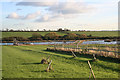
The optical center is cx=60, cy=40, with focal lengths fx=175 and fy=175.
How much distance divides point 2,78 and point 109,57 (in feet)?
44.4

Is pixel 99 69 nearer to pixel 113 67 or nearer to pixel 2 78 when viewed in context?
pixel 113 67

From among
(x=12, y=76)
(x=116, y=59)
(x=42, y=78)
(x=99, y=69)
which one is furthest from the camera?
(x=116, y=59)

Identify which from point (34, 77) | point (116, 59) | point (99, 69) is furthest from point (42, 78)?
point (116, 59)

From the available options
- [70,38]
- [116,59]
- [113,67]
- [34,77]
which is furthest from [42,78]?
[70,38]

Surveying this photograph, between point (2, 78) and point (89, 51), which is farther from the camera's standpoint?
point (89, 51)

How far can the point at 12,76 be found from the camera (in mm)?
14773

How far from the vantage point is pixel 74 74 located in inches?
601

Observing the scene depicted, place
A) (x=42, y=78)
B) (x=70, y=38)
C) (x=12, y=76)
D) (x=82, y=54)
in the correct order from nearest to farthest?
(x=42, y=78) → (x=12, y=76) → (x=82, y=54) → (x=70, y=38)

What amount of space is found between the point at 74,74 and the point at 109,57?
8.54 m

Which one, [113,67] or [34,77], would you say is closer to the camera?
[34,77]

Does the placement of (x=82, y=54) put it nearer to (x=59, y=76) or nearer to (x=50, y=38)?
(x=59, y=76)

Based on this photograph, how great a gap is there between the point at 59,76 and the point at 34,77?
2.06 meters

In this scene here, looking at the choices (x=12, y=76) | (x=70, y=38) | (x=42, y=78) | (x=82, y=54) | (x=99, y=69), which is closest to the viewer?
(x=42, y=78)

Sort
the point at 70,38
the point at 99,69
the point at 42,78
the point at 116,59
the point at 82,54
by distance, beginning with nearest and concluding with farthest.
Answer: the point at 42,78 → the point at 99,69 → the point at 116,59 → the point at 82,54 → the point at 70,38
